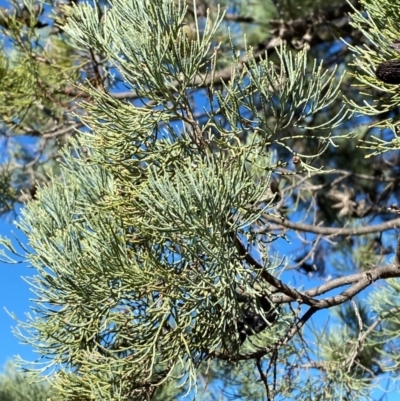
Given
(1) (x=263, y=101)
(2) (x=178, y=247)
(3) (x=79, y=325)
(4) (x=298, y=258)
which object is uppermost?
(4) (x=298, y=258)

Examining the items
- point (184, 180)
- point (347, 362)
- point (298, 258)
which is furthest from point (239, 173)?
point (298, 258)

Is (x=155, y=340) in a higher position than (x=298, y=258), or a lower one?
lower

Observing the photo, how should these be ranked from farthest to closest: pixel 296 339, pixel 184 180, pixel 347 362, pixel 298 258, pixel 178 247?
pixel 298 258
pixel 296 339
pixel 347 362
pixel 178 247
pixel 184 180

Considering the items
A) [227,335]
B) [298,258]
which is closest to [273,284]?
[227,335]

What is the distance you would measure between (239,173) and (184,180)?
6 cm

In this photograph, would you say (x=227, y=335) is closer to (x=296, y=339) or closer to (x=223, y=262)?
(x=223, y=262)

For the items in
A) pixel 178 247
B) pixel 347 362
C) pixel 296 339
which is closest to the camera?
pixel 178 247

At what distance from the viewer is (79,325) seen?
0.68 m

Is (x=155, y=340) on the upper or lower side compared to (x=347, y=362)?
lower

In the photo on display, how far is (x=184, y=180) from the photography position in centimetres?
59

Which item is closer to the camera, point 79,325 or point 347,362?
point 79,325

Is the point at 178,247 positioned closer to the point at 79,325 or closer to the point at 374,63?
the point at 79,325

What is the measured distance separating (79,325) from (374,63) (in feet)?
1.49

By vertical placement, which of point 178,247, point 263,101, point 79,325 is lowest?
point 79,325
